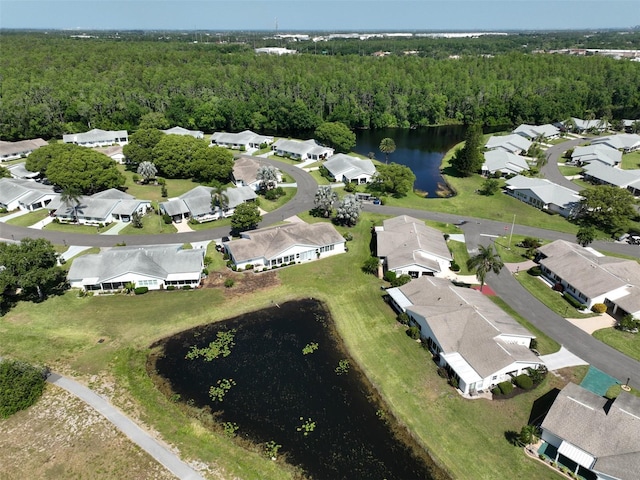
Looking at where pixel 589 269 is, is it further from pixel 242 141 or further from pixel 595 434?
pixel 242 141

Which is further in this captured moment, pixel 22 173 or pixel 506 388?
pixel 22 173

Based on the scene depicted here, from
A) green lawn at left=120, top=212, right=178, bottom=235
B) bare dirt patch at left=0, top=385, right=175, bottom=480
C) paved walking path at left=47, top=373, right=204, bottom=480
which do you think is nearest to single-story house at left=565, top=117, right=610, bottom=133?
green lawn at left=120, top=212, right=178, bottom=235

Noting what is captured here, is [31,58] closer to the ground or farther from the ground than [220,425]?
farther from the ground

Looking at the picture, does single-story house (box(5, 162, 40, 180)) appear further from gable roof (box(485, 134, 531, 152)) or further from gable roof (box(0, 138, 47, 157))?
gable roof (box(485, 134, 531, 152))

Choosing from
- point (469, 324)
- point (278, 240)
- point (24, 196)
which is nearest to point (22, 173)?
point (24, 196)

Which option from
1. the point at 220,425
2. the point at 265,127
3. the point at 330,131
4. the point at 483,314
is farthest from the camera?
the point at 265,127

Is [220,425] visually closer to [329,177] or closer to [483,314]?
[483,314]

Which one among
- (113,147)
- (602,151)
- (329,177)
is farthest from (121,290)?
(602,151)
